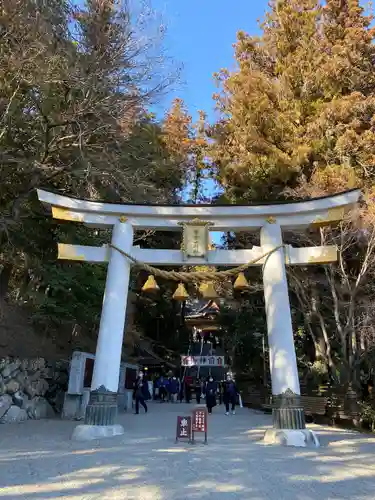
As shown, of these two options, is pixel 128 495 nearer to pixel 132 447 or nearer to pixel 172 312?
pixel 132 447

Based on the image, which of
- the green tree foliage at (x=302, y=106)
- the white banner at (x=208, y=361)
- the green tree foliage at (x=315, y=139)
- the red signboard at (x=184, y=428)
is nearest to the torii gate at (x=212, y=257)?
the red signboard at (x=184, y=428)

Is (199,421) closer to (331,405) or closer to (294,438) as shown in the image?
(294,438)

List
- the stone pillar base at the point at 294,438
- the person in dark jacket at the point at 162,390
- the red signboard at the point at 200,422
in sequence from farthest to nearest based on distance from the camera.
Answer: the person in dark jacket at the point at 162,390
the stone pillar base at the point at 294,438
the red signboard at the point at 200,422

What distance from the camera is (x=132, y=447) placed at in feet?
24.3

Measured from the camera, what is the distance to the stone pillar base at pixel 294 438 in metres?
8.26

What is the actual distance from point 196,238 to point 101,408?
4.38 metres

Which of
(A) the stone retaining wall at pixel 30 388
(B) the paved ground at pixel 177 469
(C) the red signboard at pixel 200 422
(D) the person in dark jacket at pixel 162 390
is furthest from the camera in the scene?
(D) the person in dark jacket at pixel 162 390

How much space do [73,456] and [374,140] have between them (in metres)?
14.0

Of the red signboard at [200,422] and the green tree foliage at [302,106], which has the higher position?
the green tree foliage at [302,106]

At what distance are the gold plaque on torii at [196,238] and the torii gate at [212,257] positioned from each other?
12 centimetres

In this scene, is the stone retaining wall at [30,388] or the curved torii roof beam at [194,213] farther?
the stone retaining wall at [30,388]

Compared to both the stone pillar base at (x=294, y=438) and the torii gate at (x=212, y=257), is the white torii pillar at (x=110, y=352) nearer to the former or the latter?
the torii gate at (x=212, y=257)

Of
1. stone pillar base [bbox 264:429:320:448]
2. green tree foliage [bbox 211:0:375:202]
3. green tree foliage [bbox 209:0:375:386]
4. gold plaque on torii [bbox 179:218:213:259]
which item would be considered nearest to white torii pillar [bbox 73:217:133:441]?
gold plaque on torii [bbox 179:218:213:259]

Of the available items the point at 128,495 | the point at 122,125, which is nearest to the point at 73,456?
the point at 128,495
